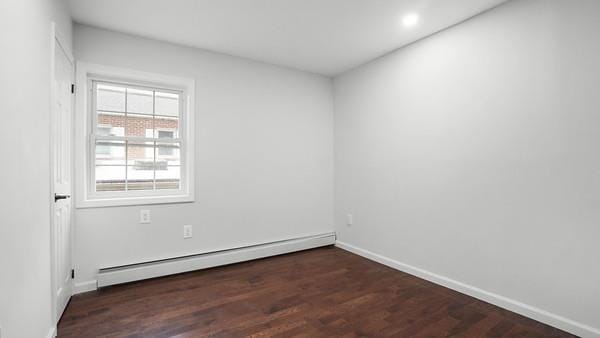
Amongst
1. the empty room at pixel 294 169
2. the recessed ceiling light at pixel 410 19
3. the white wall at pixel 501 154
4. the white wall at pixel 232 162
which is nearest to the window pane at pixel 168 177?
the empty room at pixel 294 169

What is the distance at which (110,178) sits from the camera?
279cm

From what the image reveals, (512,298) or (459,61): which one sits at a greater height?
(459,61)

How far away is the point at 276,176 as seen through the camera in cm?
368

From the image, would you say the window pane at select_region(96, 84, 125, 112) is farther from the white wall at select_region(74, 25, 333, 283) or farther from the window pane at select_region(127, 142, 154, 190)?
the window pane at select_region(127, 142, 154, 190)

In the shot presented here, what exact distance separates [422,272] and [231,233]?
2169 millimetres

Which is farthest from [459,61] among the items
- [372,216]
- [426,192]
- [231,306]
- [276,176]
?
[231,306]

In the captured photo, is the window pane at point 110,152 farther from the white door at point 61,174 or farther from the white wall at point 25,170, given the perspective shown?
the white wall at point 25,170

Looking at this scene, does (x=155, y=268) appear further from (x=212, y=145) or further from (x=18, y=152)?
(x=18, y=152)

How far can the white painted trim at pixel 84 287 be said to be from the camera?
2.51 metres

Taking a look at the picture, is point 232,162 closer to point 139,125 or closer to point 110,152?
point 139,125

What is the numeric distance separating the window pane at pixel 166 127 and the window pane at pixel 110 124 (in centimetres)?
31

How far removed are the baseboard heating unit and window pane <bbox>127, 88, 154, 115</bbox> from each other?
1.59m

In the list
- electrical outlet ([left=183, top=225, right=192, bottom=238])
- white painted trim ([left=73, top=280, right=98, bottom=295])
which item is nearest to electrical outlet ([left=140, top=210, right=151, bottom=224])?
electrical outlet ([left=183, top=225, right=192, bottom=238])

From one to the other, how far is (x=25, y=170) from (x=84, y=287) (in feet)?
5.45
